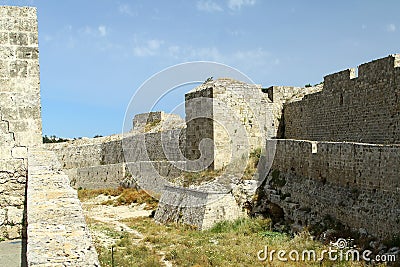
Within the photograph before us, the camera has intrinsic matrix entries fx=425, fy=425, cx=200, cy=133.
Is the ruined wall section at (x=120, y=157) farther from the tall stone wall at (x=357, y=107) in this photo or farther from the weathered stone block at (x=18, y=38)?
the weathered stone block at (x=18, y=38)

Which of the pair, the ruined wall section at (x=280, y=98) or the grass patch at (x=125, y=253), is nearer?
the grass patch at (x=125, y=253)

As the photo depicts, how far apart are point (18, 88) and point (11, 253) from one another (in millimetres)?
2623

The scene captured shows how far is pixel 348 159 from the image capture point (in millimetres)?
10195

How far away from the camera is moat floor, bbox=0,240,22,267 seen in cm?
510

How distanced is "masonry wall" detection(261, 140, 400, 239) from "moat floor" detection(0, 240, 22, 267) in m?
6.75

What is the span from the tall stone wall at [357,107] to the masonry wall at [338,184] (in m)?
1.93

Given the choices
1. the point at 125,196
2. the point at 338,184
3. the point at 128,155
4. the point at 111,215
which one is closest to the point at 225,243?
the point at 338,184

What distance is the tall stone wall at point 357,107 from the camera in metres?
11.4

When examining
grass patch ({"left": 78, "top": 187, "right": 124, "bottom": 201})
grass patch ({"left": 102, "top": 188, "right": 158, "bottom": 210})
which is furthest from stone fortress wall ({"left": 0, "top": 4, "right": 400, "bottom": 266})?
grass patch ({"left": 78, "top": 187, "right": 124, "bottom": 201})

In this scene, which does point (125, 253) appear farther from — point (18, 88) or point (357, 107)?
point (357, 107)

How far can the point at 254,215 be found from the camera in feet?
43.0

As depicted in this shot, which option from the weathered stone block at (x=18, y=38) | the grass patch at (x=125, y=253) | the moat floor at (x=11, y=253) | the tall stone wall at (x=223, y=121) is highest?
the weathered stone block at (x=18, y=38)

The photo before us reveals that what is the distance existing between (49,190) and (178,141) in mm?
14040

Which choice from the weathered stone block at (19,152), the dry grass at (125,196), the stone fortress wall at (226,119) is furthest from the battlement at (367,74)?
the weathered stone block at (19,152)
